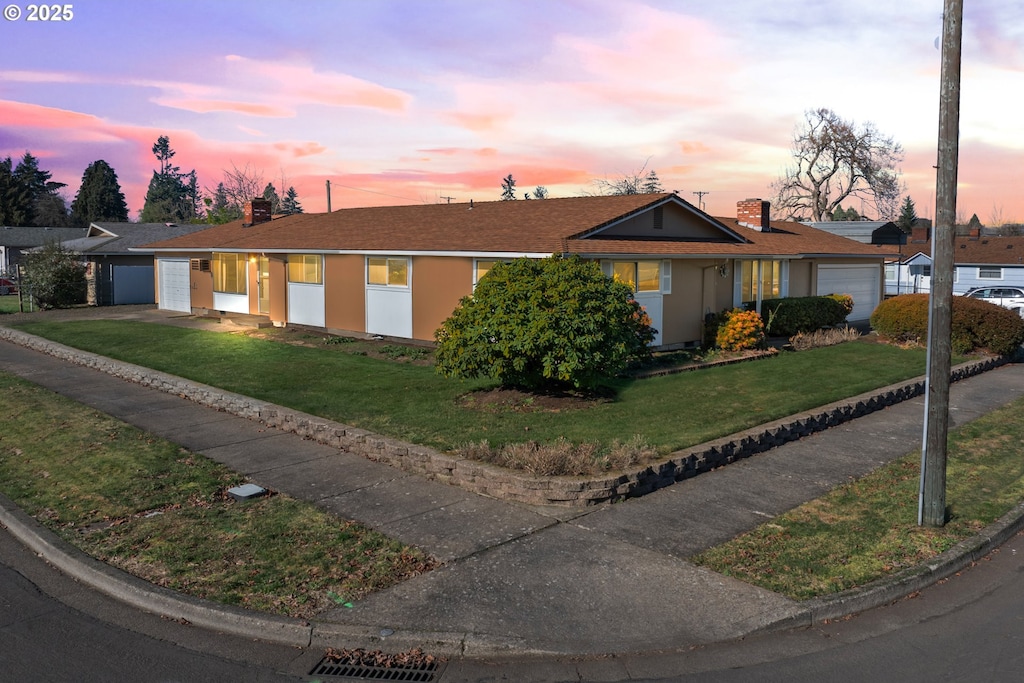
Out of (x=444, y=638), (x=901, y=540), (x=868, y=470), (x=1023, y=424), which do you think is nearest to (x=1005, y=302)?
(x=1023, y=424)

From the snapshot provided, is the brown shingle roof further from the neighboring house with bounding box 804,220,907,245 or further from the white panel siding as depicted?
the neighboring house with bounding box 804,220,907,245

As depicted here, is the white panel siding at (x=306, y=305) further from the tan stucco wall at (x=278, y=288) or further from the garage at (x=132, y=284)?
the garage at (x=132, y=284)

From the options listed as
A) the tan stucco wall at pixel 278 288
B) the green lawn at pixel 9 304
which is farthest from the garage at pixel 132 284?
the tan stucco wall at pixel 278 288

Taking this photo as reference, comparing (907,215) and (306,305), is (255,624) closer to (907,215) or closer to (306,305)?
(306,305)

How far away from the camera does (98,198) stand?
89.6 meters

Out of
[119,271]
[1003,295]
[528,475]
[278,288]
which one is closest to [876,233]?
[1003,295]

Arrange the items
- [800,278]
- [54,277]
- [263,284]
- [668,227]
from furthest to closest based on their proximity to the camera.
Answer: [54,277] → [263,284] → [800,278] → [668,227]

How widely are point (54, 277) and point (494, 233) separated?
21402mm

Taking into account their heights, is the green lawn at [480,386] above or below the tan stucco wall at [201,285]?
below

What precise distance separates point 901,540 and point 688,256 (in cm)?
1270

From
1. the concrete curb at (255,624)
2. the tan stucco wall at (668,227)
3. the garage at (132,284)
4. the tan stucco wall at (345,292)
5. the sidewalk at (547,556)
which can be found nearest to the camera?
the concrete curb at (255,624)

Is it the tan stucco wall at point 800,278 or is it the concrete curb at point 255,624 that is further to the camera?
the tan stucco wall at point 800,278

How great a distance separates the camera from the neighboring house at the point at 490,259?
19.5m

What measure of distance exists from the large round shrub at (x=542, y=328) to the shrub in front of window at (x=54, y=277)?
24.7 metres
